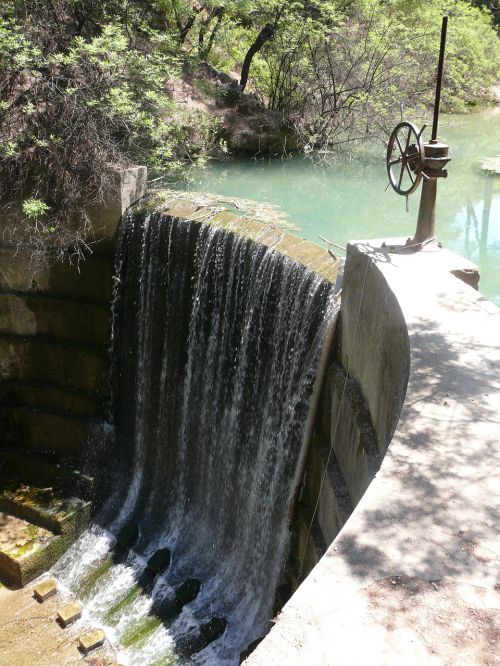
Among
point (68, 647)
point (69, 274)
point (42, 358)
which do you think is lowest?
point (68, 647)

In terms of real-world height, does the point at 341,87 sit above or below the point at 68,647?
above

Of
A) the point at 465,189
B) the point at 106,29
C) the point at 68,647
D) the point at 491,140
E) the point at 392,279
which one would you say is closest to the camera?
the point at 392,279

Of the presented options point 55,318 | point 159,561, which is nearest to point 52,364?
point 55,318

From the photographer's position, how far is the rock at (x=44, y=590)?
6.41m

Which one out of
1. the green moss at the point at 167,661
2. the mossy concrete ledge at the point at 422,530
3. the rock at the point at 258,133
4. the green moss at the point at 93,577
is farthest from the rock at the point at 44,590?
the rock at the point at 258,133

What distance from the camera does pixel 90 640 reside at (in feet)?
19.1

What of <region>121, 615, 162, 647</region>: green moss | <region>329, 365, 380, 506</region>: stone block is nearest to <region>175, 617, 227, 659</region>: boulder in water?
<region>121, 615, 162, 647</region>: green moss

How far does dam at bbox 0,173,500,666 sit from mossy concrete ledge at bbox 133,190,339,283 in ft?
0.11

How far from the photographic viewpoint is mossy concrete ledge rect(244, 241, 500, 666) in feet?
6.03

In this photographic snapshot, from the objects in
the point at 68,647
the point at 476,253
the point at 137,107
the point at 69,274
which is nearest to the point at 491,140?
the point at 476,253

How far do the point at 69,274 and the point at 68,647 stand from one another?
3783 millimetres

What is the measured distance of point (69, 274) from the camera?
736 cm

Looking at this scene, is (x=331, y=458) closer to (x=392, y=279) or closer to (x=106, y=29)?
(x=392, y=279)

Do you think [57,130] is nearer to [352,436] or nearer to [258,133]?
[352,436]
